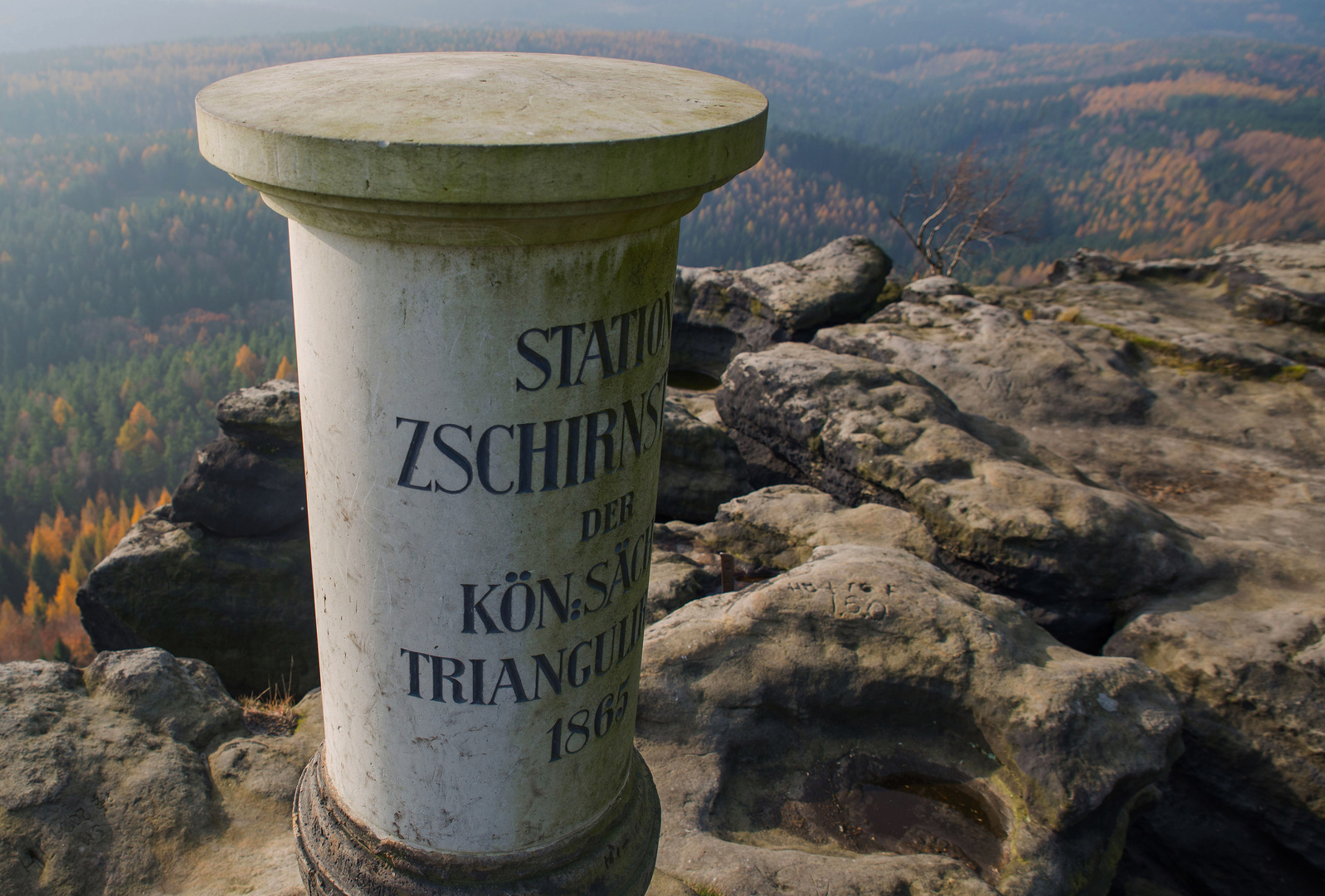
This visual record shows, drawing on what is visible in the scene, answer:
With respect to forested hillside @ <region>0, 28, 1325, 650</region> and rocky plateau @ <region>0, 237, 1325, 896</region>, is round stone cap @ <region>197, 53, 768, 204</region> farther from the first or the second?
forested hillside @ <region>0, 28, 1325, 650</region>

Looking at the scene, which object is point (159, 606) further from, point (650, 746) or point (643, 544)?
point (643, 544)

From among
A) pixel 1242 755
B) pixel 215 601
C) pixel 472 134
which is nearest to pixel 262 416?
pixel 215 601

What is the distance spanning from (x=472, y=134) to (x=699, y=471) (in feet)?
20.1

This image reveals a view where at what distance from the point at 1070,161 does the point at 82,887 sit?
3627 inches

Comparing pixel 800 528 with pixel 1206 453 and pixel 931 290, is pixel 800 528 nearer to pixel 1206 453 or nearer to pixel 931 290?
pixel 1206 453

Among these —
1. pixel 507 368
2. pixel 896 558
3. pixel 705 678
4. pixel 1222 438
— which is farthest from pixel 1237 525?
pixel 507 368

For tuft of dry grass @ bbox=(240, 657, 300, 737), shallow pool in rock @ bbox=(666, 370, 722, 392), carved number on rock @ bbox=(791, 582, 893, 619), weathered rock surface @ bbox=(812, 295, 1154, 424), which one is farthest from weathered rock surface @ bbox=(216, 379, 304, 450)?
weathered rock surface @ bbox=(812, 295, 1154, 424)

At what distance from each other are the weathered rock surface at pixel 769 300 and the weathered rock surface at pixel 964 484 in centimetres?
295

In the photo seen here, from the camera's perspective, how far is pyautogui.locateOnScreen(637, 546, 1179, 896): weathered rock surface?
3.71 metres

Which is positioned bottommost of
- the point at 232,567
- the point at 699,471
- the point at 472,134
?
the point at 232,567

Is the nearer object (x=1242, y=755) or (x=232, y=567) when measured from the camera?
(x=1242, y=755)

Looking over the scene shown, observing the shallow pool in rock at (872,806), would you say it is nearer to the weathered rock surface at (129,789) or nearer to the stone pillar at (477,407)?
the stone pillar at (477,407)

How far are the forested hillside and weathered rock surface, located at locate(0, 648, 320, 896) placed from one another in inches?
1517

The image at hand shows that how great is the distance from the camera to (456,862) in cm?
255
